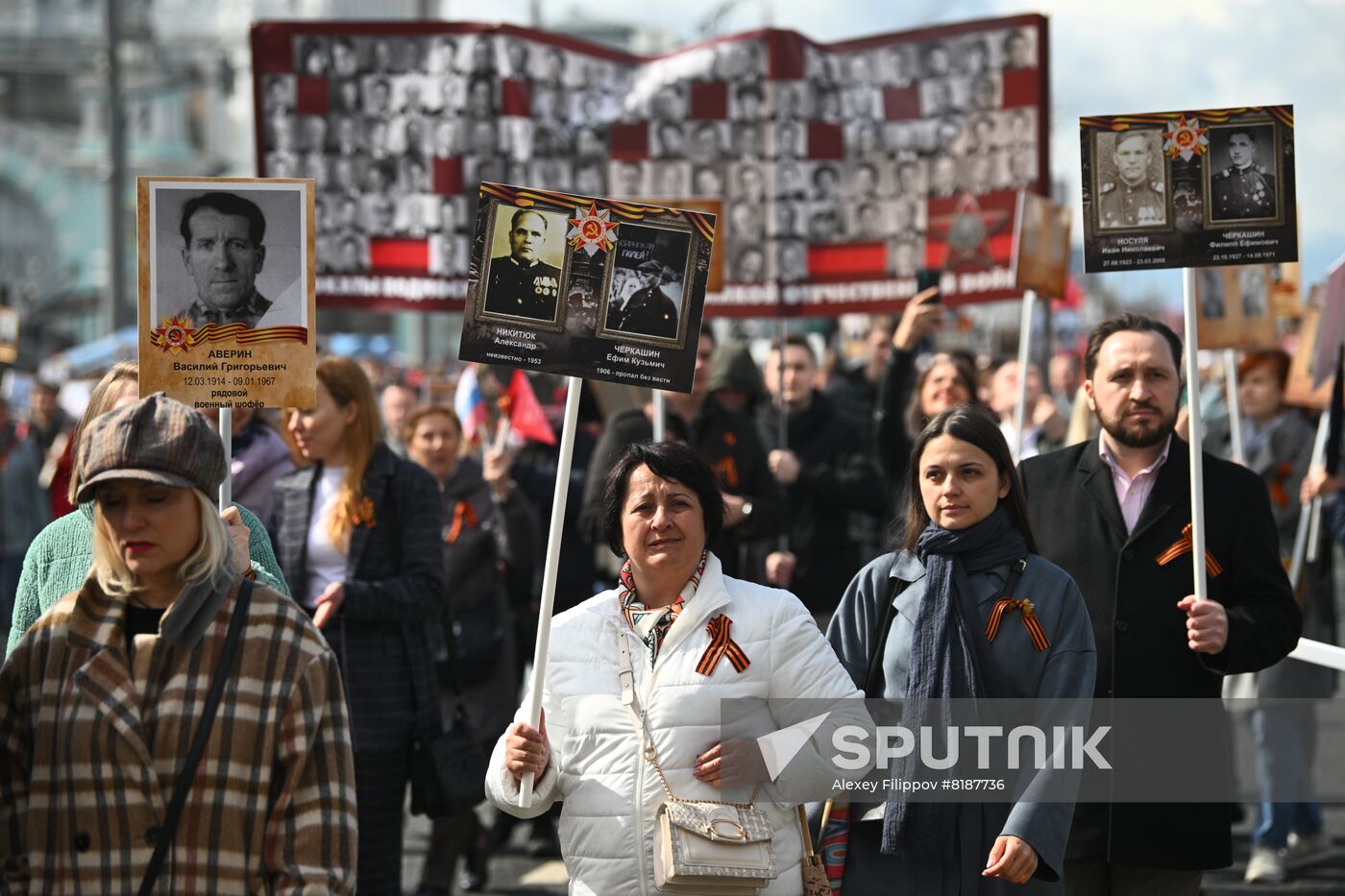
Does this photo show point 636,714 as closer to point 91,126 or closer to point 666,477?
point 666,477

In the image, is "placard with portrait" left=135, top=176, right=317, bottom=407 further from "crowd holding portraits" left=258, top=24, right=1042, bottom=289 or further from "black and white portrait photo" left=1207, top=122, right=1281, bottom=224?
"crowd holding portraits" left=258, top=24, right=1042, bottom=289

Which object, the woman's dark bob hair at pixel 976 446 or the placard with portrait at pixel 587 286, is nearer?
the placard with portrait at pixel 587 286

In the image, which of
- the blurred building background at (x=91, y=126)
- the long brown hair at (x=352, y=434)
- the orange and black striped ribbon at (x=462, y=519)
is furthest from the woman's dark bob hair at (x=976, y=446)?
the blurred building background at (x=91, y=126)

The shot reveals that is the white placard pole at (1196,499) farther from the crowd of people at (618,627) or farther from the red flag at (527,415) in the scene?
the red flag at (527,415)

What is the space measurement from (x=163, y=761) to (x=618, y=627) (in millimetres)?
1242

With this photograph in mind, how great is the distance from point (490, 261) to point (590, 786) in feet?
4.08

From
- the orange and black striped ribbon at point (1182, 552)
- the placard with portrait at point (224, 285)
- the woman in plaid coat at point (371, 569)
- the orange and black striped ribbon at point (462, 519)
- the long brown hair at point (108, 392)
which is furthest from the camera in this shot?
the orange and black striped ribbon at point (462, 519)

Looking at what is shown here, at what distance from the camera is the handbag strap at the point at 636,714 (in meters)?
3.92

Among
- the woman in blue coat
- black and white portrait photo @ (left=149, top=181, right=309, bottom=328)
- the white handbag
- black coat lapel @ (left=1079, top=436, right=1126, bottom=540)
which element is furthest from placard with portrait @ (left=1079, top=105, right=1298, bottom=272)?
black and white portrait photo @ (left=149, top=181, right=309, bottom=328)

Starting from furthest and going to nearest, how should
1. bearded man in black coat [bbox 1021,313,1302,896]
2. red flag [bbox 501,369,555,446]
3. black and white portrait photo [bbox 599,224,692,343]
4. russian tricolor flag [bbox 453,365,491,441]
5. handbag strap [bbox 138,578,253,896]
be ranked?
russian tricolor flag [bbox 453,365,491,441]
red flag [bbox 501,369,555,446]
bearded man in black coat [bbox 1021,313,1302,896]
black and white portrait photo [bbox 599,224,692,343]
handbag strap [bbox 138,578,253,896]

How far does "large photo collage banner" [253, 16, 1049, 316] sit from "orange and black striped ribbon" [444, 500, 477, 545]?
1.27 meters

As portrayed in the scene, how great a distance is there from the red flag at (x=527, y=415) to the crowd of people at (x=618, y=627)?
2.96 feet

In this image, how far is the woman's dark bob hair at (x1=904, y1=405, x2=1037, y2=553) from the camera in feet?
14.3

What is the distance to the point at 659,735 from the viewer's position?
394 centimetres
